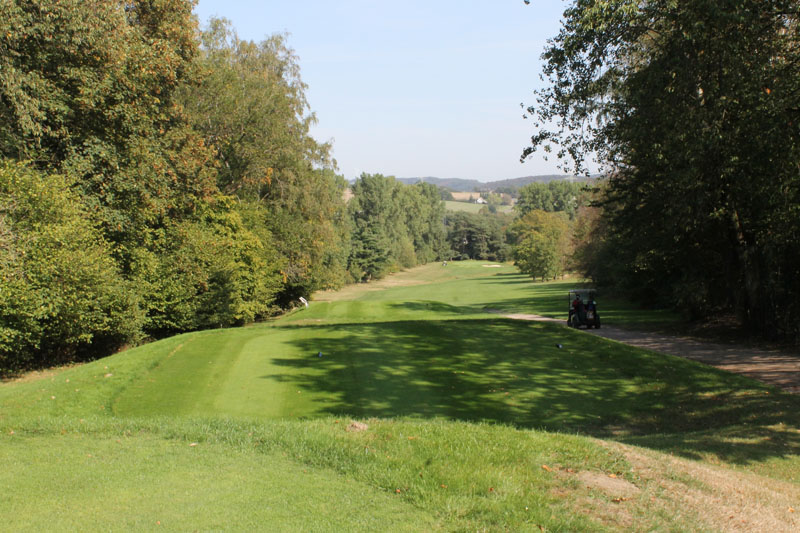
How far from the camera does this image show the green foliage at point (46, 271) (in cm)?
1574

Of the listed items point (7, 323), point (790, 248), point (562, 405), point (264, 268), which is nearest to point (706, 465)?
point (562, 405)

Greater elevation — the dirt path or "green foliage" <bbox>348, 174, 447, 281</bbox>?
"green foliage" <bbox>348, 174, 447, 281</bbox>

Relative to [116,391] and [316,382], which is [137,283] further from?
[316,382]

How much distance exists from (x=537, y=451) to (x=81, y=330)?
1685 cm

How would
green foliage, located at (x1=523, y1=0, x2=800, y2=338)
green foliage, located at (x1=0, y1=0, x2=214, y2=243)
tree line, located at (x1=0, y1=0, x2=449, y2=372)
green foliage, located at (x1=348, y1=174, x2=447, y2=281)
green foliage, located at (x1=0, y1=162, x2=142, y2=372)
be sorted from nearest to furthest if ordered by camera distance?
green foliage, located at (x1=523, y1=0, x2=800, y2=338) → green foliage, located at (x1=0, y1=162, x2=142, y2=372) → tree line, located at (x1=0, y1=0, x2=449, y2=372) → green foliage, located at (x1=0, y1=0, x2=214, y2=243) → green foliage, located at (x1=348, y1=174, x2=447, y2=281)

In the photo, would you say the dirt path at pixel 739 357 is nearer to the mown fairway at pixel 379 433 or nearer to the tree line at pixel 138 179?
the mown fairway at pixel 379 433

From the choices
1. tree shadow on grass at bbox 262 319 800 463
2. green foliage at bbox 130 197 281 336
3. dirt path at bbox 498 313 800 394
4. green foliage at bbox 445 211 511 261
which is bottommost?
dirt path at bbox 498 313 800 394

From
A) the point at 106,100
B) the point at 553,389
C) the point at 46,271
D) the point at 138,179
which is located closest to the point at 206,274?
the point at 138,179

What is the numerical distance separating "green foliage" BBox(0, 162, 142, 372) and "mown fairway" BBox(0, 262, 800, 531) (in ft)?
13.4

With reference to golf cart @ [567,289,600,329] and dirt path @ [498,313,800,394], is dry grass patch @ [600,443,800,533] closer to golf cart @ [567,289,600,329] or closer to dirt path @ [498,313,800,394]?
dirt path @ [498,313,800,394]

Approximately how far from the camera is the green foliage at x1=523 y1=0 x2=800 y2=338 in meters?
12.9

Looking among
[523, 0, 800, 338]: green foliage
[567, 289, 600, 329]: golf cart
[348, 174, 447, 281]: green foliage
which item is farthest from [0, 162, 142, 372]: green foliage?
[348, 174, 447, 281]: green foliage

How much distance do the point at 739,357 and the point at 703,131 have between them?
21.3 ft

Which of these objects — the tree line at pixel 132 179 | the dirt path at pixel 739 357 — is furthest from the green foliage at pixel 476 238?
the dirt path at pixel 739 357
